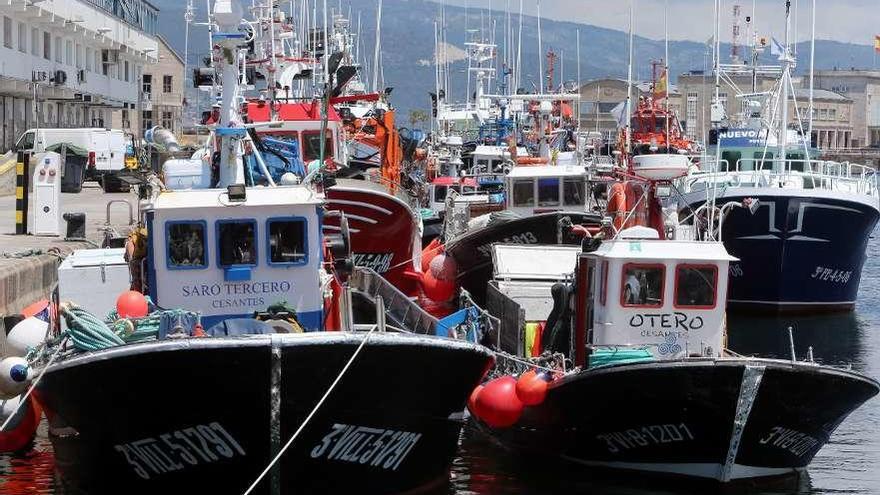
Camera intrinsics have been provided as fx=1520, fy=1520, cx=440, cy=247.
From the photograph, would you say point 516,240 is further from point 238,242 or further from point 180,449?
point 180,449

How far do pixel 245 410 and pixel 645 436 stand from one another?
410 centimetres

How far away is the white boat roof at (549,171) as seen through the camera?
26.2 m

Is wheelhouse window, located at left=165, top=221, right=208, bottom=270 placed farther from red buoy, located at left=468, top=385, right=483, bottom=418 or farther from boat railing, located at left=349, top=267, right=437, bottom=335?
red buoy, located at left=468, top=385, right=483, bottom=418

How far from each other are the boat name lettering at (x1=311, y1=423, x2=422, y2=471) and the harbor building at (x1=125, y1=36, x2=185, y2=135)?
69729 millimetres

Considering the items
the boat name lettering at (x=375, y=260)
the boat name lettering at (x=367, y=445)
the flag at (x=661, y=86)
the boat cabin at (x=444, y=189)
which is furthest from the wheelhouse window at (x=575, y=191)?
the flag at (x=661, y=86)

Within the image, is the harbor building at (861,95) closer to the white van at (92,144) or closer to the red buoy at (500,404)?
the white van at (92,144)

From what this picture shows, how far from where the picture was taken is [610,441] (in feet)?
46.3

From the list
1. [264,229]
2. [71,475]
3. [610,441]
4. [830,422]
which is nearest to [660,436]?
[610,441]

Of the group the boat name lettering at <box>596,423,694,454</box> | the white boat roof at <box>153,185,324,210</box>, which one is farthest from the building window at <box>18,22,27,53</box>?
the boat name lettering at <box>596,423,694,454</box>

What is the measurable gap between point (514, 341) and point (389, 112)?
51.9ft

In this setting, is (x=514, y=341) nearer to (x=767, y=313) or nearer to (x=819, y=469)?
(x=819, y=469)

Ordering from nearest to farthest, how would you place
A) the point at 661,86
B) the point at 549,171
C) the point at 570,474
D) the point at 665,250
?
1. the point at 665,250
2. the point at 570,474
3. the point at 549,171
4. the point at 661,86

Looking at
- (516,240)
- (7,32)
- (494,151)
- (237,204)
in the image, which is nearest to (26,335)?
(237,204)

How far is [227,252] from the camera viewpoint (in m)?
13.3
